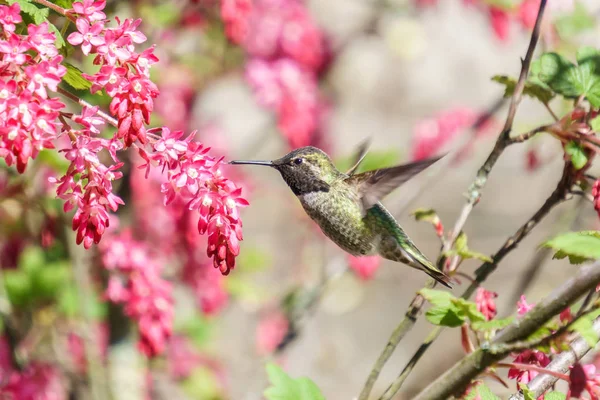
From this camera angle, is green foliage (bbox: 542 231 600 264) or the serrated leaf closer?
green foliage (bbox: 542 231 600 264)

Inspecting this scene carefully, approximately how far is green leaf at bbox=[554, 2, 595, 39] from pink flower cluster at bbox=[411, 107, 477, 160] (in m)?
1.11

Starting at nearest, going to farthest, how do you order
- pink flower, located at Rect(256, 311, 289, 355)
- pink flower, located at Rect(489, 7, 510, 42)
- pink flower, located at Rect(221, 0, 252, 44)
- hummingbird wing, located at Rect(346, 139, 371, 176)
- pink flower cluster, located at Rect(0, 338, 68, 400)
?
hummingbird wing, located at Rect(346, 139, 371, 176) → pink flower, located at Rect(221, 0, 252, 44) → pink flower cluster, located at Rect(0, 338, 68, 400) → pink flower, located at Rect(489, 7, 510, 42) → pink flower, located at Rect(256, 311, 289, 355)

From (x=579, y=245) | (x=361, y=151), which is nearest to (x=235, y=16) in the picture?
(x=361, y=151)

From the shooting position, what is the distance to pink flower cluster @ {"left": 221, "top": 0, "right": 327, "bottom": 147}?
4.18 metres

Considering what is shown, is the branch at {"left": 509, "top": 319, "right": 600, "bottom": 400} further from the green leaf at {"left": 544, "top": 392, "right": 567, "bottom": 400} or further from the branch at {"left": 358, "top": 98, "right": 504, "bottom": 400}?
the branch at {"left": 358, "top": 98, "right": 504, "bottom": 400}

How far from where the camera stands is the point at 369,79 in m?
9.30

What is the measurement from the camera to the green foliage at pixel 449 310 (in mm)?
1508

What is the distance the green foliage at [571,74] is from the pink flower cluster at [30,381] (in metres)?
2.14

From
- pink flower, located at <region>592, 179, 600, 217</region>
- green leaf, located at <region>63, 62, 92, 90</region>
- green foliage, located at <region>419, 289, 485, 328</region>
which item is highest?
pink flower, located at <region>592, 179, 600, 217</region>

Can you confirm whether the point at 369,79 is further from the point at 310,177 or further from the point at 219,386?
the point at 310,177

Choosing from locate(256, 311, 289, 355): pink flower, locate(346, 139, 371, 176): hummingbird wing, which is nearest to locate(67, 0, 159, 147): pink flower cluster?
locate(346, 139, 371, 176): hummingbird wing

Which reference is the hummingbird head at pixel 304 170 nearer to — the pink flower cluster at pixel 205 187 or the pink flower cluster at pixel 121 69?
the pink flower cluster at pixel 205 187

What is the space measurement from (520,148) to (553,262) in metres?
1.73

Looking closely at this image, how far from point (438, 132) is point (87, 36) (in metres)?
3.37
